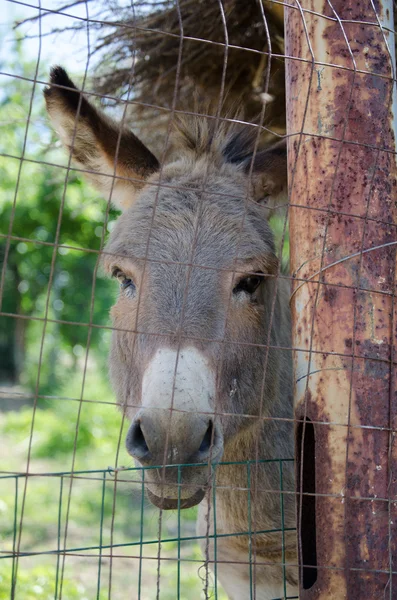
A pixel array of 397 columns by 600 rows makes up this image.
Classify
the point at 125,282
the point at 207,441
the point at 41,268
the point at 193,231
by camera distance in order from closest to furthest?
the point at 207,441 < the point at 193,231 < the point at 125,282 < the point at 41,268

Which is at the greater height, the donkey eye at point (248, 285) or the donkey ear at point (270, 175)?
the donkey ear at point (270, 175)

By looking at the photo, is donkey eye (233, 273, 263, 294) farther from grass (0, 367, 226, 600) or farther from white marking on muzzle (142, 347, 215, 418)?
grass (0, 367, 226, 600)

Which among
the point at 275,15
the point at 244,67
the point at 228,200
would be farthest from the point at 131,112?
the point at 228,200

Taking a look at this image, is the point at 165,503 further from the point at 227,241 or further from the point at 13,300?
the point at 13,300

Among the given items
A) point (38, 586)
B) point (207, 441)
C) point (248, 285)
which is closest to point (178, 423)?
point (207, 441)

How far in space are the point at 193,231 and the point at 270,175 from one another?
2.50ft

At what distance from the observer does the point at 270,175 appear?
3.18m

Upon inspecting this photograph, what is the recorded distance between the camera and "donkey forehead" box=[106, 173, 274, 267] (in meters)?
2.58

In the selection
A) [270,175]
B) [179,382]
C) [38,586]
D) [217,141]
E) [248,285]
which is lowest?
[38,586]

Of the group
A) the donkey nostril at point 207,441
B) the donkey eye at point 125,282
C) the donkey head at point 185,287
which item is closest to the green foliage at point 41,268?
the donkey head at point 185,287

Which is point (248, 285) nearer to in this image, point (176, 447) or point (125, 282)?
point (125, 282)

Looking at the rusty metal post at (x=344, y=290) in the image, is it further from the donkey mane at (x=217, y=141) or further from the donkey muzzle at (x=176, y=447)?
the donkey mane at (x=217, y=141)

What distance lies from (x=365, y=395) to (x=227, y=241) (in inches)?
37.4

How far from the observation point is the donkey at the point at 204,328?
6.73 ft
